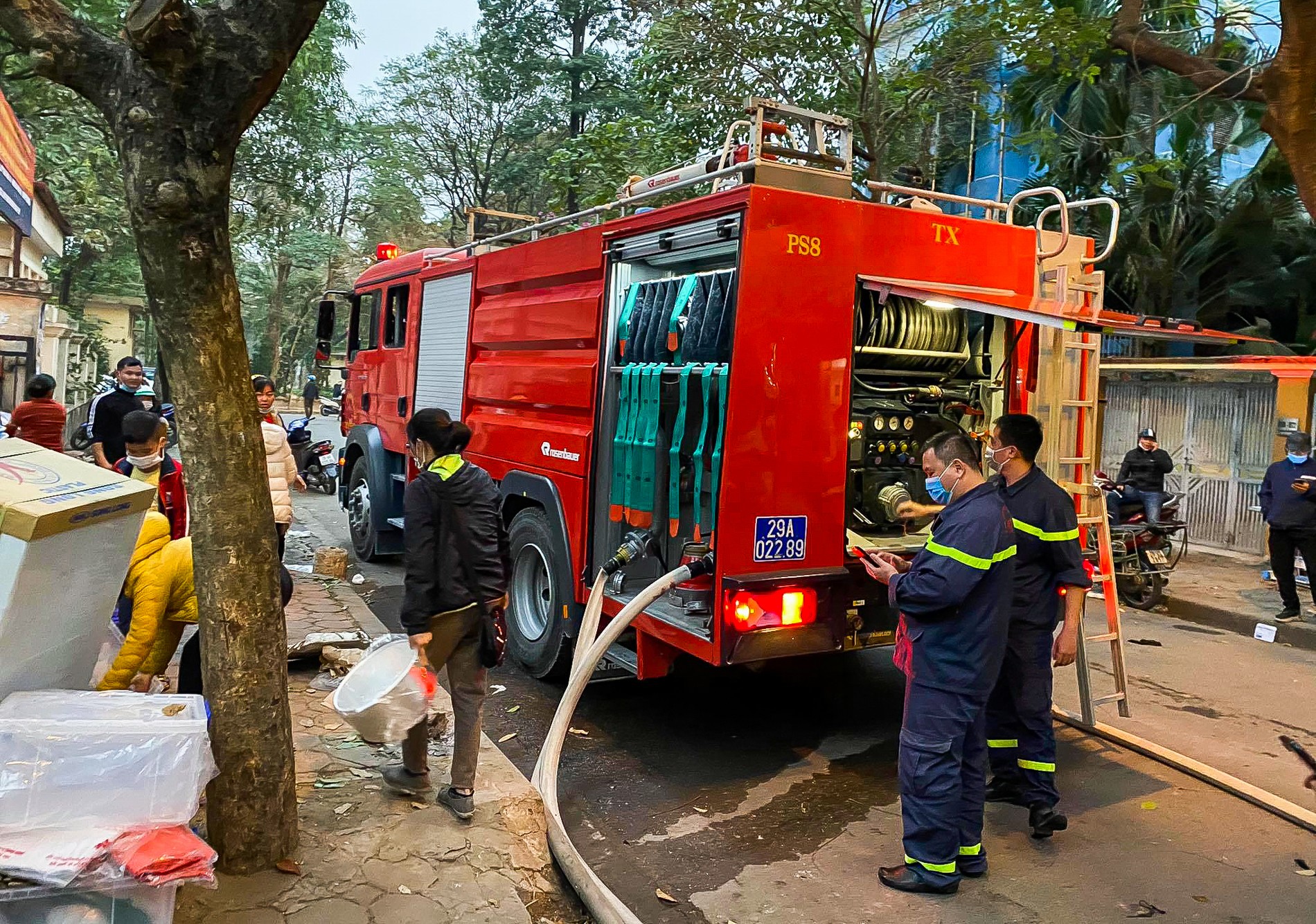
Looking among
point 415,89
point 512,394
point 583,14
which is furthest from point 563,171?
point 512,394

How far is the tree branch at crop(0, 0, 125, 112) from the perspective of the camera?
2.76 metres

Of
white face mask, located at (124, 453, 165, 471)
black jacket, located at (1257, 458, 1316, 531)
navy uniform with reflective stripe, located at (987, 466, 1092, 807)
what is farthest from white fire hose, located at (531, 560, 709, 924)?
black jacket, located at (1257, 458, 1316, 531)

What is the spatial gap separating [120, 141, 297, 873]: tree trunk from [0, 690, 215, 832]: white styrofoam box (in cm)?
49

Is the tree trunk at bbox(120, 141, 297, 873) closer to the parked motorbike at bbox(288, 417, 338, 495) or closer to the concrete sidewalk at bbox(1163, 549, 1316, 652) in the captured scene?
the concrete sidewalk at bbox(1163, 549, 1316, 652)

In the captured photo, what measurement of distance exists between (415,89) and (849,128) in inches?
817

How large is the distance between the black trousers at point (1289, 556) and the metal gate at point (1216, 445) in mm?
3114

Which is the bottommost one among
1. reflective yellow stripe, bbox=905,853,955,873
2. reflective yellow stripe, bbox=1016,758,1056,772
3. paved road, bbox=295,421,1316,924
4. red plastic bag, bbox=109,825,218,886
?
paved road, bbox=295,421,1316,924

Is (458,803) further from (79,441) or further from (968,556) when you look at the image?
(79,441)

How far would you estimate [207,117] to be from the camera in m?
2.83

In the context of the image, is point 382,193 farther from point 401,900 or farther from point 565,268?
point 401,900

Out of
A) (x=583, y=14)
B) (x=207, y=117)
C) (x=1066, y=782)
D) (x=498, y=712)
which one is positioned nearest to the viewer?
(x=207, y=117)

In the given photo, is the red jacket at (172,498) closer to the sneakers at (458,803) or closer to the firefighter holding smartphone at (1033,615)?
the sneakers at (458,803)

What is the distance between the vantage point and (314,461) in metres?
14.5

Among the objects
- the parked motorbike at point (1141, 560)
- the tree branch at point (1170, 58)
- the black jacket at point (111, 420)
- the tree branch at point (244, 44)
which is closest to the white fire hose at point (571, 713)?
the tree branch at point (244, 44)
